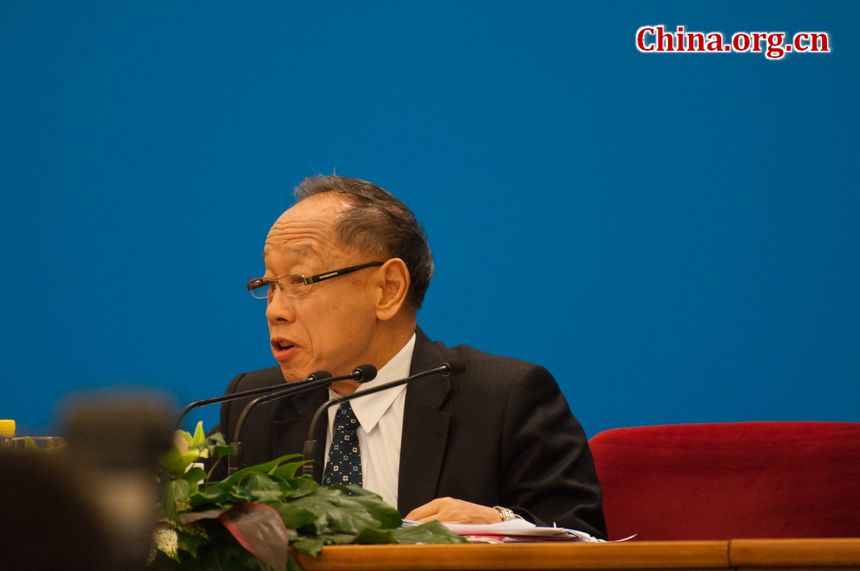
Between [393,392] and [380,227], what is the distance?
14.4 inches

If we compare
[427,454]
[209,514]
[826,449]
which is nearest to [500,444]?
[427,454]

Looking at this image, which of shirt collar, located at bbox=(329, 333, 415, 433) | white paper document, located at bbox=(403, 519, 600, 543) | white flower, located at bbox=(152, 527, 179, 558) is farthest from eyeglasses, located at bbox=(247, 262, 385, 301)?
white flower, located at bbox=(152, 527, 179, 558)

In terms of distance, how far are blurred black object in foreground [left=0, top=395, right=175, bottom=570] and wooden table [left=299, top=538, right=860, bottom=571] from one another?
753 millimetres

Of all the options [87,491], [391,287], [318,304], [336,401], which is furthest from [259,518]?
[391,287]

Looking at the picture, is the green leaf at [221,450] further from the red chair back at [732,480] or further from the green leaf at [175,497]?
the red chair back at [732,480]

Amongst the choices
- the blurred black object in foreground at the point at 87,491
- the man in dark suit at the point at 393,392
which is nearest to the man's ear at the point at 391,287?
the man in dark suit at the point at 393,392

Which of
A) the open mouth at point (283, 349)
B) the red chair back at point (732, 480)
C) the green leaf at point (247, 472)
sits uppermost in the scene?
the open mouth at point (283, 349)

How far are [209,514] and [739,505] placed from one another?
4.38 ft

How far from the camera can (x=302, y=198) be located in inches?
102

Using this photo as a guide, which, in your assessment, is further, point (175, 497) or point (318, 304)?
point (318, 304)

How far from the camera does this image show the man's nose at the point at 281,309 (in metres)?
2.36

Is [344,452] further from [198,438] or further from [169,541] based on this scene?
[169,541]

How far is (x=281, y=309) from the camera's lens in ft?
7.75

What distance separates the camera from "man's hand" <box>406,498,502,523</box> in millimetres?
1774
